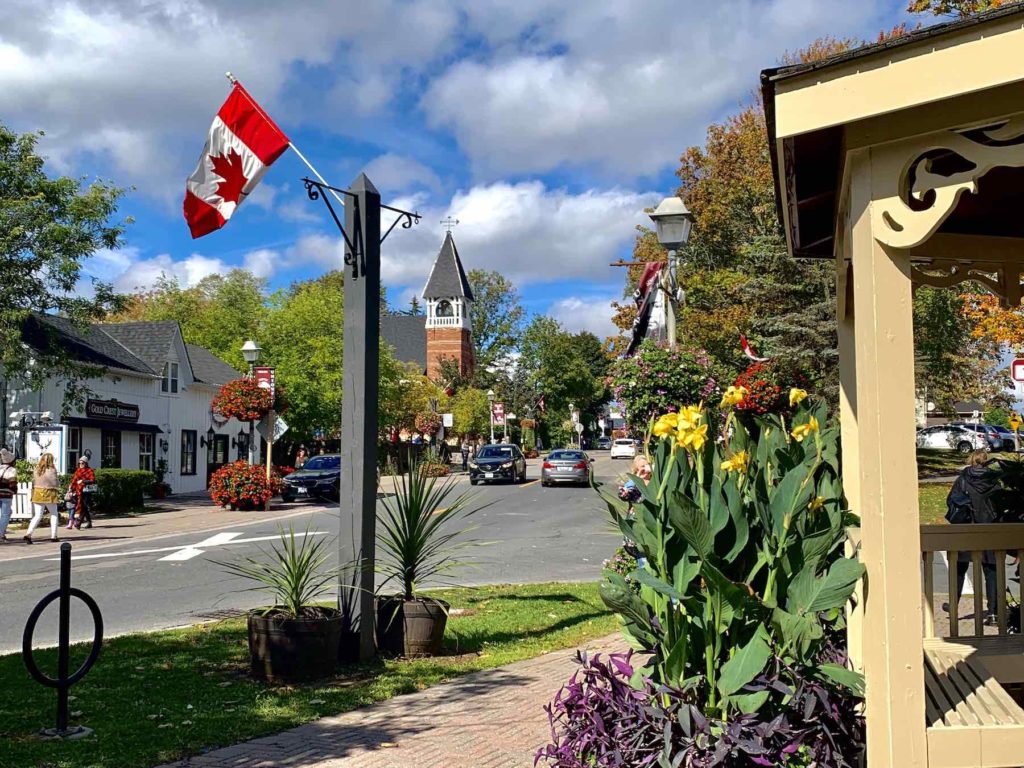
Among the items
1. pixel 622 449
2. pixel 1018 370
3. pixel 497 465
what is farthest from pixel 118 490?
pixel 622 449

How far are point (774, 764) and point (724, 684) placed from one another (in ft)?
1.06

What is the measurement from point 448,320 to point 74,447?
68.1 m

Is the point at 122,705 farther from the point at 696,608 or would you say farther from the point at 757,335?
the point at 757,335

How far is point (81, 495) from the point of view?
22.8 m

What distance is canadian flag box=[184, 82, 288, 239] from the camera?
8305 millimetres

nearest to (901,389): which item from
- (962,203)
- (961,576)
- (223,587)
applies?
(962,203)

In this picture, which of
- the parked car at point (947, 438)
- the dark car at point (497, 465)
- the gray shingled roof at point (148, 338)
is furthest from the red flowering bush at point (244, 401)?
the parked car at point (947, 438)

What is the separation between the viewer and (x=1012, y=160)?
3.29 m

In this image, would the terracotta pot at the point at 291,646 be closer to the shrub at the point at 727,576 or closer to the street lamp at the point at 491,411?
the shrub at the point at 727,576

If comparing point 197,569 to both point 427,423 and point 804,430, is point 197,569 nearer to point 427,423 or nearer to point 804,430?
point 804,430

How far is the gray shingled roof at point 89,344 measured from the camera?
29328 millimetres

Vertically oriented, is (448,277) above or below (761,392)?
above

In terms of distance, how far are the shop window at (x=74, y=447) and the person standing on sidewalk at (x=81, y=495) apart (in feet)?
26.6

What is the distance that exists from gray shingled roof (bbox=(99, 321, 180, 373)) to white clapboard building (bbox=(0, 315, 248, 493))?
4 centimetres
